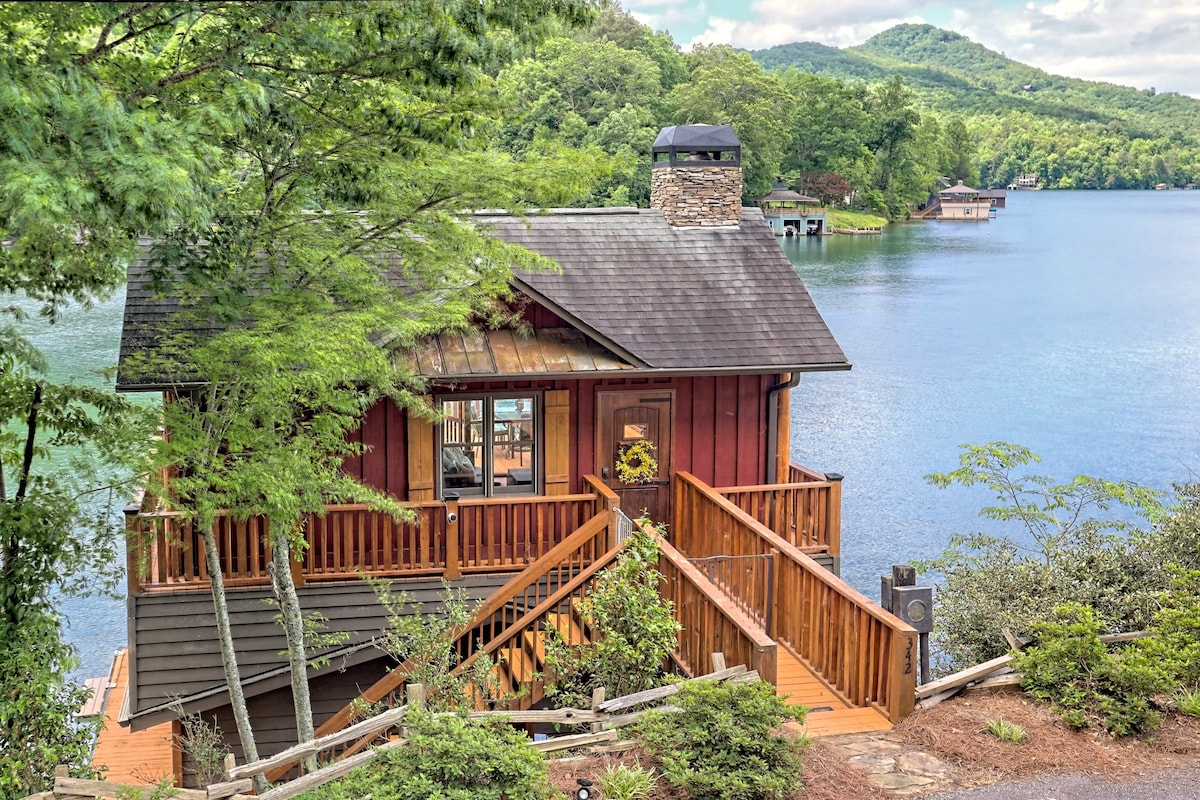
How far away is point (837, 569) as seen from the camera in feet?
41.5

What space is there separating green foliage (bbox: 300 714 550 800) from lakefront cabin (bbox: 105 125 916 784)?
2.84m

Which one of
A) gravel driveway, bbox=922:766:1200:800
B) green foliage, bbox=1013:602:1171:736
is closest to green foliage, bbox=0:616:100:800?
gravel driveway, bbox=922:766:1200:800

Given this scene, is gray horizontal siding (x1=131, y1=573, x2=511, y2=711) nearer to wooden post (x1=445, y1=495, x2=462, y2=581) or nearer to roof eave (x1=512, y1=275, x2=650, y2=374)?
wooden post (x1=445, y1=495, x2=462, y2=581)

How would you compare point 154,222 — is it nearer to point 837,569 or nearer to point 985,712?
point 985,712

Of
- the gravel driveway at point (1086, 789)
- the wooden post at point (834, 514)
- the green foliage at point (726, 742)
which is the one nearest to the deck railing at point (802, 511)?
the wooden post at point (834, 514)

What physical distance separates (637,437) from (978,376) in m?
30.3

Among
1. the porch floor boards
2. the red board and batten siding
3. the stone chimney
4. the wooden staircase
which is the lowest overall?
the wooden staircase

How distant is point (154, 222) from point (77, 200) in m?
0.85

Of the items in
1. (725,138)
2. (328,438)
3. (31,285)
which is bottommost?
(328,438)

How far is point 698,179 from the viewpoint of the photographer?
48.1 feet

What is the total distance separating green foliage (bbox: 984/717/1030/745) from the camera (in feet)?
24.9

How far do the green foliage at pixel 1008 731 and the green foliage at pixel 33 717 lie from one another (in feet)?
20.6

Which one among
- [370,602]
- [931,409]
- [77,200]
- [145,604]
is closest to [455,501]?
[370,602]

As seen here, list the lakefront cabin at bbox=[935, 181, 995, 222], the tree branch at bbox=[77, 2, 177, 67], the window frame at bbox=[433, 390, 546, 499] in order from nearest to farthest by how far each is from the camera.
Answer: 1. the tree branch at bbox=[77, 2, 177, 67]
2. the window frame at bbox=[433, 390, 546, 499]
3. the lakefront cabin at bbox=[935, 181, 995, 222]
